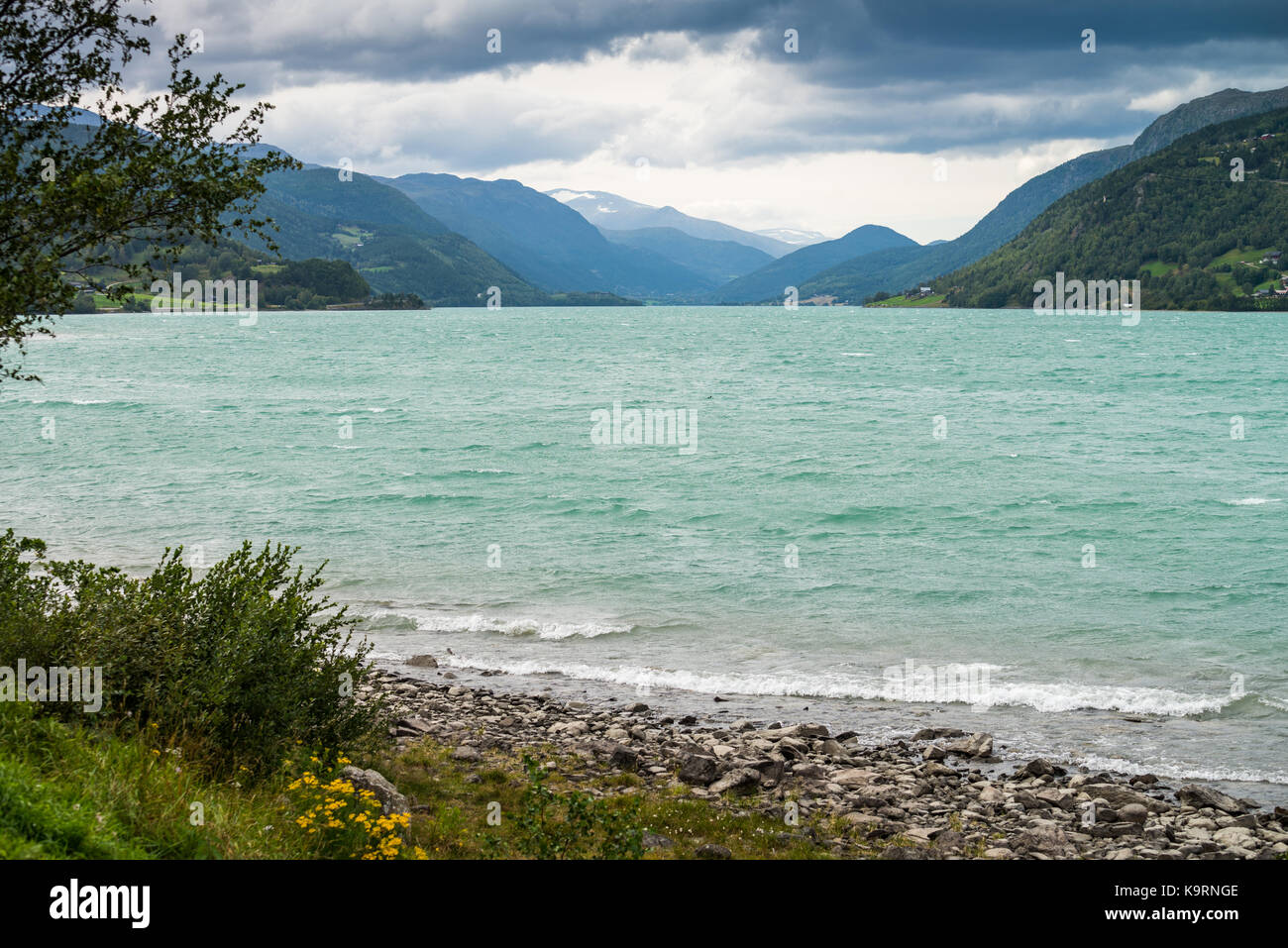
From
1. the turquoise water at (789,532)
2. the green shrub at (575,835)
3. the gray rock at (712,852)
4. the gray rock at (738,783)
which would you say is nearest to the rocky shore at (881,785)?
the gray rock at (738,783)

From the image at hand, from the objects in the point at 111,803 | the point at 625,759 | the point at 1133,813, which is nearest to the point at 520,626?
the point at 625,759

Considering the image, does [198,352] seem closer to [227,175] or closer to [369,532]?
[369,532]

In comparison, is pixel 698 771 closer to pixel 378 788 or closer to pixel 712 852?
pixel 712 852

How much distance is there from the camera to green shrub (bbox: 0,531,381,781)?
11086 mm

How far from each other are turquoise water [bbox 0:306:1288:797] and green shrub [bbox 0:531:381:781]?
339 inches

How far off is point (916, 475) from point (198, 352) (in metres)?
134

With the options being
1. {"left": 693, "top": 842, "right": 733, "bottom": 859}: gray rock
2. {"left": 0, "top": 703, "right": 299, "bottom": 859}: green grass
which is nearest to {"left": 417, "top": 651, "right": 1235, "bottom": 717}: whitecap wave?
{"left": 693, "top": 842, "right": 733, "bottom": 859}: gray rock

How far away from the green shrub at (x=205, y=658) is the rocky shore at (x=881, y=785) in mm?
2325

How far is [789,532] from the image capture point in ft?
116

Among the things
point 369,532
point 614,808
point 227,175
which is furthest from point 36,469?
point 614,808

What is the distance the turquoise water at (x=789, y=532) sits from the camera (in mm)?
20484

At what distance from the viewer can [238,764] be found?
10.9m

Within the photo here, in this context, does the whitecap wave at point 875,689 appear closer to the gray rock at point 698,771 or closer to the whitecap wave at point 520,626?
the whitecap wave at point 520,626
